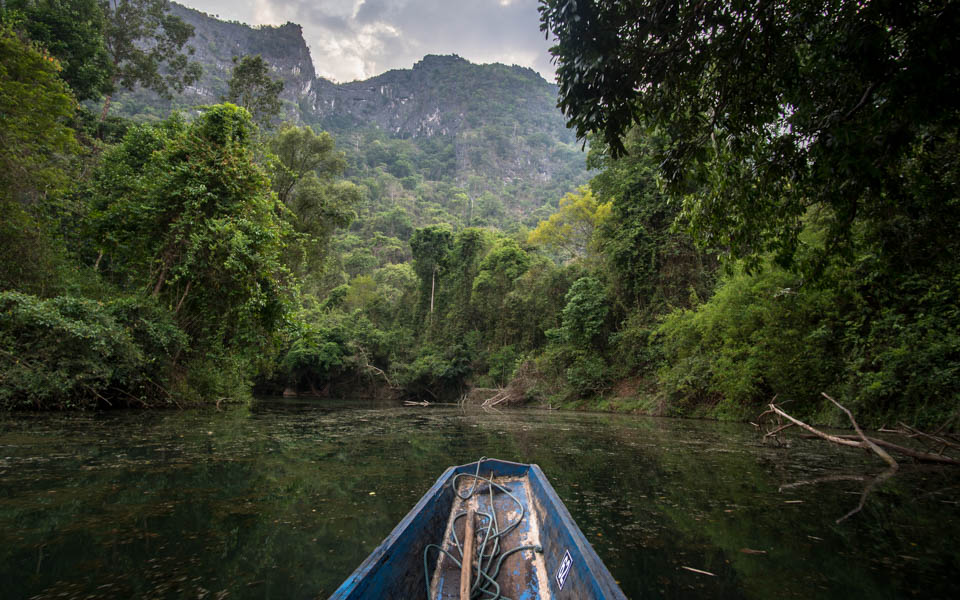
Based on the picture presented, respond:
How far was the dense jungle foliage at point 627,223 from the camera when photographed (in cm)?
340

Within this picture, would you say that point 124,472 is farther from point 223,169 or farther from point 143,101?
point 143,101

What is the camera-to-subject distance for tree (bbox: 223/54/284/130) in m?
18.3

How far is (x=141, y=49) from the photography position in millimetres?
19156

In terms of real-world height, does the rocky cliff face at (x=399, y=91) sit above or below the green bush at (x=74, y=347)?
above

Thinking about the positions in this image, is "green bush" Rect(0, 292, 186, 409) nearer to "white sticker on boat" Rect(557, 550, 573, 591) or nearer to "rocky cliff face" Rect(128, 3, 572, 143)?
"white sticker on boat" Rect(557, 550, 573, 591)

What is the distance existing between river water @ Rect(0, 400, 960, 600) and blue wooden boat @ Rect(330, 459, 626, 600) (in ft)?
1.53

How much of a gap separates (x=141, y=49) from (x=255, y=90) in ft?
19.5

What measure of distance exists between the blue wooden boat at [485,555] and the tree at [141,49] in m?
22.0

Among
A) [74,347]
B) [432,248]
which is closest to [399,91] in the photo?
[432,248]

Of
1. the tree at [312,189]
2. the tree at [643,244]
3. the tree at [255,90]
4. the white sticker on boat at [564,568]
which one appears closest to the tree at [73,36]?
the tree at [255,90]

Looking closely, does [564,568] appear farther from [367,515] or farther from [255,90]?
[255,90]

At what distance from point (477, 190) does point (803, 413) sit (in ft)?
238

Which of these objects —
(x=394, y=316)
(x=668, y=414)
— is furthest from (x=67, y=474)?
(x=394, y=316)

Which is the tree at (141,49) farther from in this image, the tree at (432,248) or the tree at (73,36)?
the tree at (432,248)
